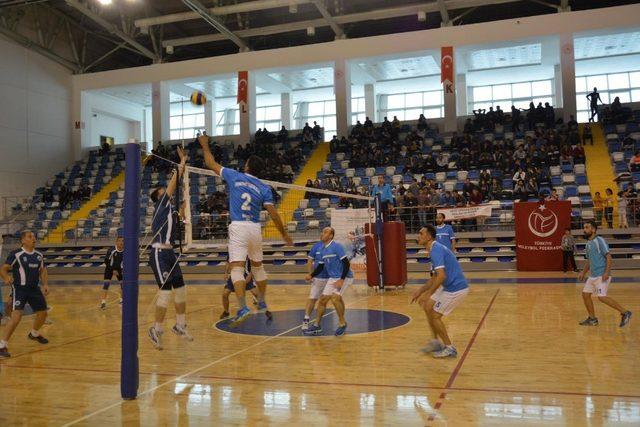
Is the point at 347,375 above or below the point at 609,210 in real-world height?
below

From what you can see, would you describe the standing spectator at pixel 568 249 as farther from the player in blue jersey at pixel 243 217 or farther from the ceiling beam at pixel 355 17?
the ceiling beam at pixel 355 17

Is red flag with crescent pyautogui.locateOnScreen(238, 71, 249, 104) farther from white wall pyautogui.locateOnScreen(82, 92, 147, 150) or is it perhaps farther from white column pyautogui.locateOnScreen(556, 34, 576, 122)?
white column pyautogui.locateOnScreen(556, 34, 576, 122)

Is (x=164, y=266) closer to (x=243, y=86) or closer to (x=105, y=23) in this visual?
(x=243, y=86)

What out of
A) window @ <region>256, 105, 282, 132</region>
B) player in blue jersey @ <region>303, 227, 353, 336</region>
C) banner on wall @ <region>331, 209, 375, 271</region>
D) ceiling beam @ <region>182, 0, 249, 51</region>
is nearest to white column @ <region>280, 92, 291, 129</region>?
window @ <region>256, 105, 282, 132</region>

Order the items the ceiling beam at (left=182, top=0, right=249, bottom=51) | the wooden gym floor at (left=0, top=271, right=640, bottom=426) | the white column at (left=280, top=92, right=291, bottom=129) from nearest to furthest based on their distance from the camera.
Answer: the wooden gym floor at (left=0, top=271, right=640, bottom=426)
the ceiling beam at (left=182, top=0, right=249, bottom=51)
the white column at (left=280, top=92, right=291, bottom=129)

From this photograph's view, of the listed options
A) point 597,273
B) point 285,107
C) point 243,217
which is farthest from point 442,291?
point 285,107

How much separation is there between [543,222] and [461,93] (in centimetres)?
1655

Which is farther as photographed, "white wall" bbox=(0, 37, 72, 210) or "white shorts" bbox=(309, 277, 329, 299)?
"white wall" bbox=(0, 37, 72, 210)

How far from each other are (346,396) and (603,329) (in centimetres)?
519

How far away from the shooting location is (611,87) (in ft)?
119

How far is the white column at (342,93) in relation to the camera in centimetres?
2969

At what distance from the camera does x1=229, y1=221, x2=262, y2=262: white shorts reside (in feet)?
23.3

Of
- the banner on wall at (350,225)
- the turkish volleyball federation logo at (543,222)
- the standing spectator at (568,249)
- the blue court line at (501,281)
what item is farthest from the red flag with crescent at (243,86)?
the standing spectator at (568,249)

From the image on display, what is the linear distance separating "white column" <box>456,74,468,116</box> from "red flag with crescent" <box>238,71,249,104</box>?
39.2 feet
